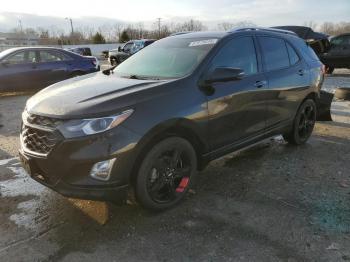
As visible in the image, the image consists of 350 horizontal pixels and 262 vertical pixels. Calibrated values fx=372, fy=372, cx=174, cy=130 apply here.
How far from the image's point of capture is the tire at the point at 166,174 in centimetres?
342

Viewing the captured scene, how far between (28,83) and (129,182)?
922 centimetres

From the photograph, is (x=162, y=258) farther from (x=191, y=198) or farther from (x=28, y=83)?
(x=28, y=83)

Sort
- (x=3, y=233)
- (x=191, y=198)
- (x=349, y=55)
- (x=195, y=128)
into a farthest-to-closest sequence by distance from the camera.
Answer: (x=349, y=55) → (x=191, y=198) → (x=195, y=128) → (x=3, y=233)

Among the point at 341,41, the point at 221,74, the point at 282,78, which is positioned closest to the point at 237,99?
the point at 221,74

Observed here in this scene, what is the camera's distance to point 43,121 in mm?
3273

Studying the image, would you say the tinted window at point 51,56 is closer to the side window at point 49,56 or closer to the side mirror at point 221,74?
the side window at point 49,56

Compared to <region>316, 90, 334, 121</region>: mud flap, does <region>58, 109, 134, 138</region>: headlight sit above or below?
above

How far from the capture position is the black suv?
10.3 feet

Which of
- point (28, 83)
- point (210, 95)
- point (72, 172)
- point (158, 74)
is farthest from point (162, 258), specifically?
point (28, 83)

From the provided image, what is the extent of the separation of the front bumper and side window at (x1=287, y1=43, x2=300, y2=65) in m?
3.12

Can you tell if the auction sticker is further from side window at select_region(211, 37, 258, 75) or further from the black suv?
side window at select_region(211, 37, 258, 75)

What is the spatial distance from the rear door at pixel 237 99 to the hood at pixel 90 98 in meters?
0.70

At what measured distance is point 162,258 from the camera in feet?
9.73

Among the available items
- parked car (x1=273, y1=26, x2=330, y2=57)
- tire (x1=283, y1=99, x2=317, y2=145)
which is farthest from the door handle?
parked car (x1=273, y1=26, x2=330, y2=57)
